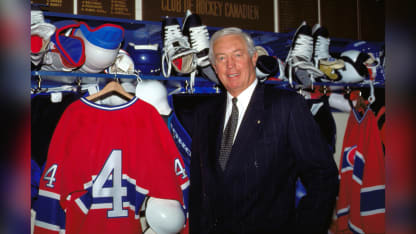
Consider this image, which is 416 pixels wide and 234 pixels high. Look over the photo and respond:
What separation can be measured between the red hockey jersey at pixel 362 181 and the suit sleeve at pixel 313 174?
894mm

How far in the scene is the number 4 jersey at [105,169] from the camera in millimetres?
1595

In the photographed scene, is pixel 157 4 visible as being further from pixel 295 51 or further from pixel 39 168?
pixel 39 168

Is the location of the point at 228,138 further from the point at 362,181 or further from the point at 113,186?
the point at 362,181

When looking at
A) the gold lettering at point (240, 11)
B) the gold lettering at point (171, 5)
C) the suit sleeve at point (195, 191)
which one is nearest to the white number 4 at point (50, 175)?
the suit sleeve at point (195, 191)

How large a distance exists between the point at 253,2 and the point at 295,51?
0.59 metres

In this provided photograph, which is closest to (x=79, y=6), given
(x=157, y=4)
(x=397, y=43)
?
(x=157, y=4)

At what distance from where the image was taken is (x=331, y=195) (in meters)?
1.45

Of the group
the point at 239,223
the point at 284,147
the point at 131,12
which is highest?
the point at 131,12

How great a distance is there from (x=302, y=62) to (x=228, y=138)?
829 millimetres

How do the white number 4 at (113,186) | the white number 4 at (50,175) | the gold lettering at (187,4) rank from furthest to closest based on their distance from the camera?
the gold lettering at (187,4), the white number 4 at (113,186), the white number 4 at (50,175)

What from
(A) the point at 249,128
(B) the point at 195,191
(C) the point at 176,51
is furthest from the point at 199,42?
(B) the point at 195,191

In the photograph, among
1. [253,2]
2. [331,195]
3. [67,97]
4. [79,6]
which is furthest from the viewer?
[253,2]

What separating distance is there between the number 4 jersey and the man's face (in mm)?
461

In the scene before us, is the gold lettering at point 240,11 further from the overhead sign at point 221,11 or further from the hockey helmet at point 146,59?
the hockey helmet at point 146,59
